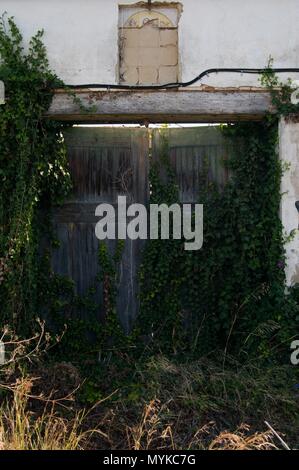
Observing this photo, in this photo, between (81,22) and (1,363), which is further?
(81,22)

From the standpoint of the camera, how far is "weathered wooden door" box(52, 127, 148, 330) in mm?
6859

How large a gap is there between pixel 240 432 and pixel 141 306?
6.69 feet

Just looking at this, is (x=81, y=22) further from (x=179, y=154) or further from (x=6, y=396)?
(x=6, y=396)

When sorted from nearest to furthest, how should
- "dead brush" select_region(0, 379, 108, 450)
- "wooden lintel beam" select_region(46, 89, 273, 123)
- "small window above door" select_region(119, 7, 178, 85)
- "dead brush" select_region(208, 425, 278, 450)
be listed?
1. "dead brush" select_region(208, 425, 278, 450)
2. "dead brush" select_region(0, 379, 108, 450)
3. "wooden lintel beam" select_region(46, 89, 273, 123)
4. "small window above door" select_region(119, 7, 178, 85)

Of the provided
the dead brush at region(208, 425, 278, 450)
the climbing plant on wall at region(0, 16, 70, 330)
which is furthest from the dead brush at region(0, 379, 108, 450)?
the climbing plant on wall at region(0, 16, 70, 330)

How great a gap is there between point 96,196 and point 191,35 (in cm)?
179

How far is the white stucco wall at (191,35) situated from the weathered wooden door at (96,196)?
73 centimetres

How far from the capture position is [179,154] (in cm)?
690

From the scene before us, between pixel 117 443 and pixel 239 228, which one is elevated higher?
pixel 239 228

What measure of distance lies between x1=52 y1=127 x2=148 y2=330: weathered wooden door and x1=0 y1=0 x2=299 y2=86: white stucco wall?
726 mm

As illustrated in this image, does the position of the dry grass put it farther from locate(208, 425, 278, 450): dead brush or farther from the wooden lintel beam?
the wooden lintel beam

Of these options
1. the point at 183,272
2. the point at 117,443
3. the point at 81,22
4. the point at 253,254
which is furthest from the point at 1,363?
the point at 81,22

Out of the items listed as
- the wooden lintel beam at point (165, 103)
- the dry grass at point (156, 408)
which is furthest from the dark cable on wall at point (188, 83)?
the dry grass at point (156, 408)

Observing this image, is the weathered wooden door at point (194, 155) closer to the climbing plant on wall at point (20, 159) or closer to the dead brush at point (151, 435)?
the climbing plant on wall at point (20, 159)
